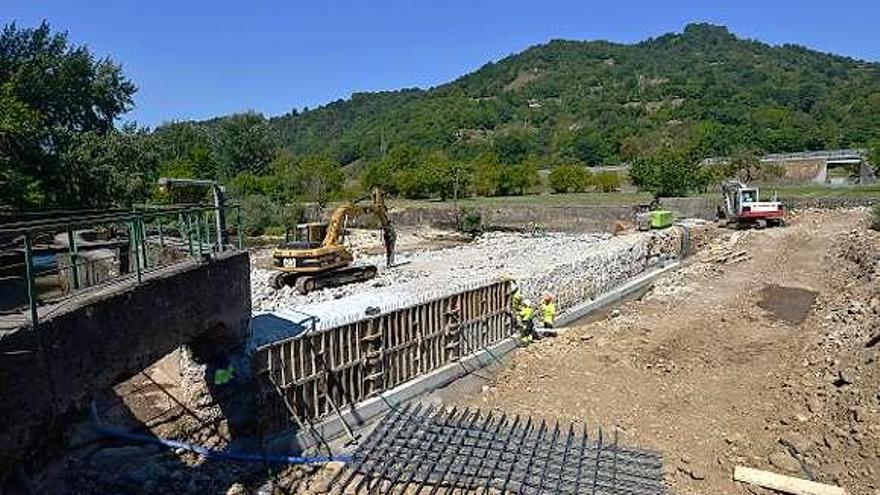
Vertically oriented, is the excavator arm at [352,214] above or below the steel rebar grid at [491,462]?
above

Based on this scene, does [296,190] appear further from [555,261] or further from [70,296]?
[70,296]

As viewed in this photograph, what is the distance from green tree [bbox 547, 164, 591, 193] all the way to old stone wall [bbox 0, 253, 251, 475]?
197 ft

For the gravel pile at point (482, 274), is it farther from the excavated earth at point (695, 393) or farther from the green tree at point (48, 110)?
the green tree at point (48, 110)

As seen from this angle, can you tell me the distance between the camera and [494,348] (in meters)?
17.2

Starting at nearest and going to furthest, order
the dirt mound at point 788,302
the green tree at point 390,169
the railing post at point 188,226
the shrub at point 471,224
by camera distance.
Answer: the railing post at point 188,226 < the dirt mound at point 788,302 < the shrub at point 471,224 < the green tree at point 390,169

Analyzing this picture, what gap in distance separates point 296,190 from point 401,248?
2859 cm

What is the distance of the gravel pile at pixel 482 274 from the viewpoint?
19.6 m

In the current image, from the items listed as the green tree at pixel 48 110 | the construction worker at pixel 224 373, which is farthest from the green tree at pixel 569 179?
the construction worker at pixel 224 373

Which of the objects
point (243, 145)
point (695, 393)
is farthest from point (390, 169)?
point (695, 393)

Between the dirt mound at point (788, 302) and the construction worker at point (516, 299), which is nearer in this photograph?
the construction worker at point (516, 299)

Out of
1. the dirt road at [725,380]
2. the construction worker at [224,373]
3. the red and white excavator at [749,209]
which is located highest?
the red and white excavator at [749,209]

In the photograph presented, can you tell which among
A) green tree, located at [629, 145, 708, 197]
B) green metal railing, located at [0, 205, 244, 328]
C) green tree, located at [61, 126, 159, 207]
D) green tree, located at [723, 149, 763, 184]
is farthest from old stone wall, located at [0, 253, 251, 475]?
green tree, located at [723, 149, 763, 184]

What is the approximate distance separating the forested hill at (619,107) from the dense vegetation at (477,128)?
483 mm

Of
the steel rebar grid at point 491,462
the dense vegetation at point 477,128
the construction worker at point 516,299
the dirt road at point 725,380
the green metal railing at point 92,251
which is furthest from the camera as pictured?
the dense vegetation at point 477,128
